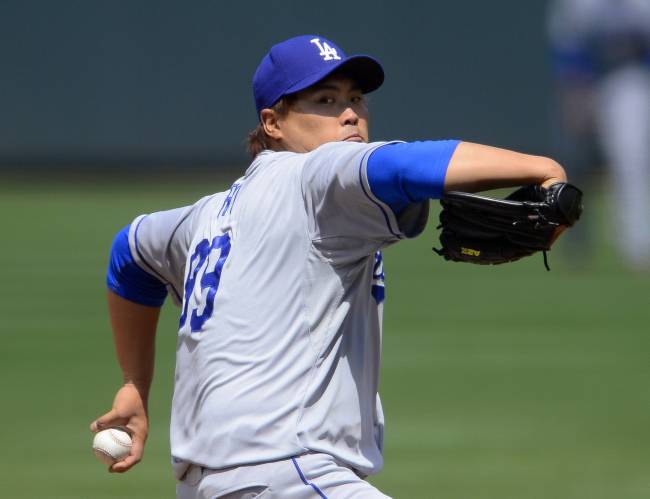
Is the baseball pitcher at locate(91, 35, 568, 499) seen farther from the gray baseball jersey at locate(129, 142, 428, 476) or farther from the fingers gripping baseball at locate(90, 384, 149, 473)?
the fingers gripping baseball at locate(90, 384, 149, 473)

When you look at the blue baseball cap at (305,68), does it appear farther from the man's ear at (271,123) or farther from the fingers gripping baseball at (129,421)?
the fingers gripping baseball at (129,421)

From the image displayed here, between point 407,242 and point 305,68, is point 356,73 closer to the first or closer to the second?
point 305,68

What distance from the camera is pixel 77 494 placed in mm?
5438

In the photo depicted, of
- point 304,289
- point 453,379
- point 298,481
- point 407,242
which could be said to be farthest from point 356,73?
point 407,242

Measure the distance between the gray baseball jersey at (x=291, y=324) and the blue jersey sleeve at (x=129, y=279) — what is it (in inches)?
22.4

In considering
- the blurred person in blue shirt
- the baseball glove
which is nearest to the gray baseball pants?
the baseball glove

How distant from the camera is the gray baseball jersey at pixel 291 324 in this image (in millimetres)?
3092

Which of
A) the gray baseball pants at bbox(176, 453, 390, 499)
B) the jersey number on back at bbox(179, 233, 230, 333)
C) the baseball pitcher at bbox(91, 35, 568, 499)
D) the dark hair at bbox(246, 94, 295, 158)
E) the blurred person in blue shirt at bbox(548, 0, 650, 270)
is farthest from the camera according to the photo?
the blurred person in blue shirt at bbox(548, 0, 650, 270)

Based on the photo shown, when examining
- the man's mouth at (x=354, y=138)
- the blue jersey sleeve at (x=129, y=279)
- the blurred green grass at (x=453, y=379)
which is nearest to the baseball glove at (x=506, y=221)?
the man's mouth at (x=354, y=138)

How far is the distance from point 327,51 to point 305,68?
0.08 metres

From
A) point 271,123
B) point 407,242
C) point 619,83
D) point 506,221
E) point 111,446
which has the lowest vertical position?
point 407,242

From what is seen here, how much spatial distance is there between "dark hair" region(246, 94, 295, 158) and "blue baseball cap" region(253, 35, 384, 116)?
2cm

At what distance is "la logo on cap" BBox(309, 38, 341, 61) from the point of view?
344 cm

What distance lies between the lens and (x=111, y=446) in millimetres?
3691
